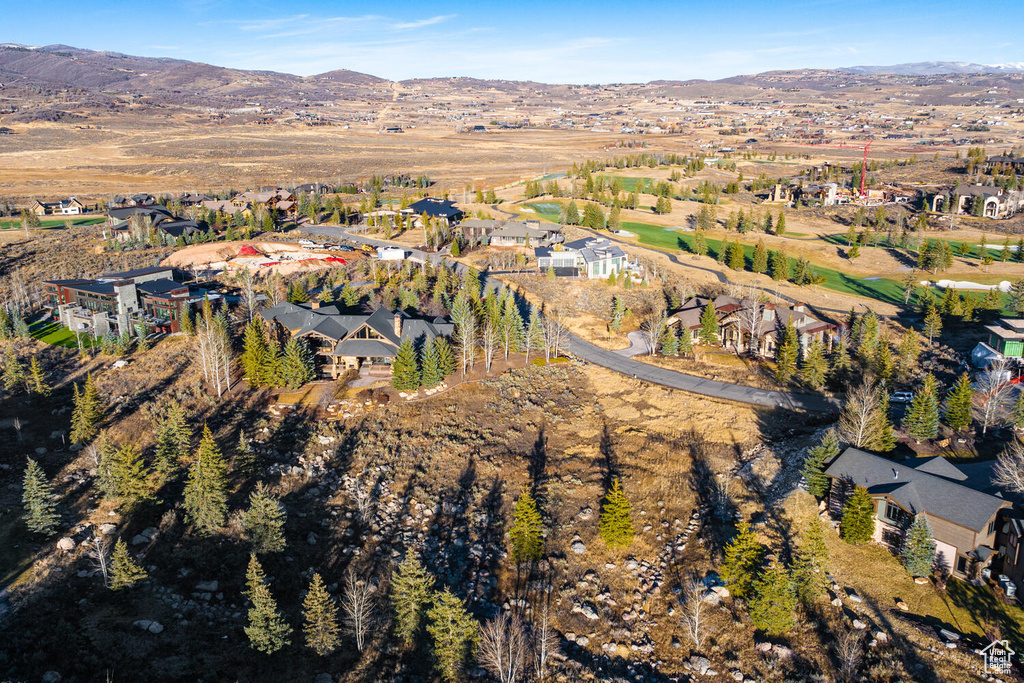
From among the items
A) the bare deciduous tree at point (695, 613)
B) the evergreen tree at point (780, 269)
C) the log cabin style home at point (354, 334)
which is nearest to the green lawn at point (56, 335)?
the log cabin style home at point (354, 334)

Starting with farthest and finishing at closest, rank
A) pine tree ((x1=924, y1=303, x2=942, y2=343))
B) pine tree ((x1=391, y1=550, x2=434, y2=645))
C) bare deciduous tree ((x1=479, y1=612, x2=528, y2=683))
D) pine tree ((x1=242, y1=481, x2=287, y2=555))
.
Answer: pine tree ((x1=924, y1=303, x2=942, y2=343)) < pine tree ((x1=242, y1=481, x2=287, y2=555)) < pine tree ((x1=391, y1=550, x2=434, y2=645)) < bare deciduous tree ((x1=479, y1=612, x2=528, y2=683))

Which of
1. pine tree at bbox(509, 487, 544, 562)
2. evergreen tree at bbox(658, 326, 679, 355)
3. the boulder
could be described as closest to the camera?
the boulder

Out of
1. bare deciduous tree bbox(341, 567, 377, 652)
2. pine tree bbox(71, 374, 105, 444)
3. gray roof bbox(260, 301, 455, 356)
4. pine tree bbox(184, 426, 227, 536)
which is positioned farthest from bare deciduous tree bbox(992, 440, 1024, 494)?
pine tree bbox(71, 374, 105, 444)

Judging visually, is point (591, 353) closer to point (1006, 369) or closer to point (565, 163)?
point (1006, 369)

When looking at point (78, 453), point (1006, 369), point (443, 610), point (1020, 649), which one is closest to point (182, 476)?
point (78, 453)

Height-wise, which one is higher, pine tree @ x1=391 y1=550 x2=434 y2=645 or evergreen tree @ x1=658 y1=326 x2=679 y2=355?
evergreen tree @ x1=658 y1=326 x2=679 y2=355

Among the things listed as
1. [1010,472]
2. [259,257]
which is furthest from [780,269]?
[259,257]

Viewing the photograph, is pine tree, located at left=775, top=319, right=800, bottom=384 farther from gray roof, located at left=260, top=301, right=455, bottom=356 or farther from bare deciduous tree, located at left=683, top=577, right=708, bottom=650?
gray roof, located at left=260, top=301, right=455, bottom=356

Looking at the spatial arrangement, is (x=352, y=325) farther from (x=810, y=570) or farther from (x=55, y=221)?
(x=55, y=221)
